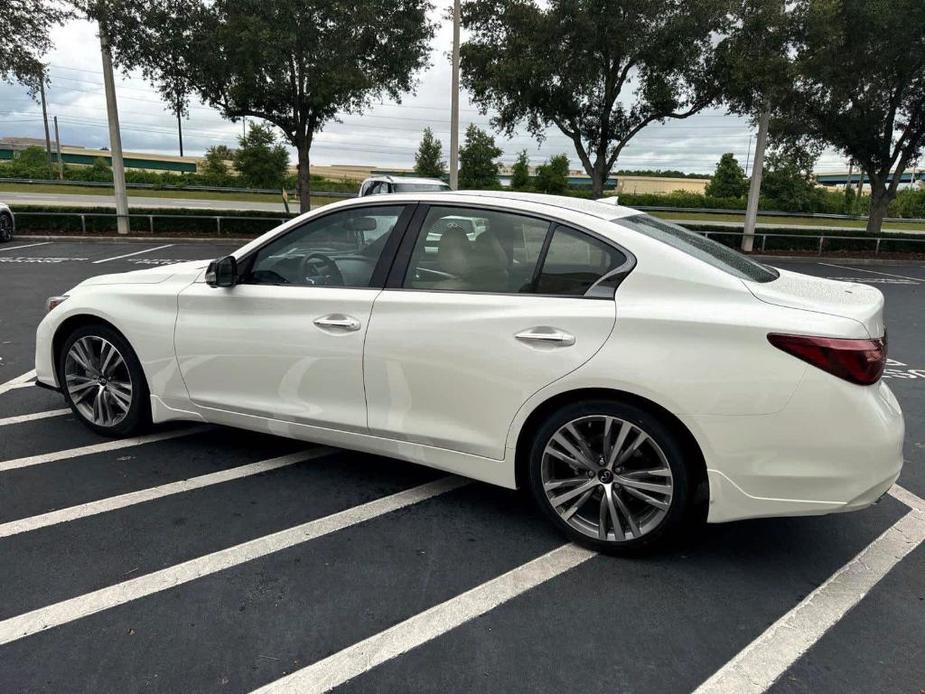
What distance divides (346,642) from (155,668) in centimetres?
63

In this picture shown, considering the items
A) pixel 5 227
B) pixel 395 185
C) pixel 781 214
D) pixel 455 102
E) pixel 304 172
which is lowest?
pixel 781 214

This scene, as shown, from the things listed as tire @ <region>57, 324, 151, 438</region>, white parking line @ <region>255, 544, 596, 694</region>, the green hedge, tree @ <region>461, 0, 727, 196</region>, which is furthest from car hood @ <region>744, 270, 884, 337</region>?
the green hedge

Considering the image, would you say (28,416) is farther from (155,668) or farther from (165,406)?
(155,668)

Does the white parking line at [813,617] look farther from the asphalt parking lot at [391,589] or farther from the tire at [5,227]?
the tire at [5,227]

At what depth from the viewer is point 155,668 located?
2.23m

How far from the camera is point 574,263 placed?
119 inches

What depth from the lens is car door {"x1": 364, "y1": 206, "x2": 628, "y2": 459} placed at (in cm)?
292

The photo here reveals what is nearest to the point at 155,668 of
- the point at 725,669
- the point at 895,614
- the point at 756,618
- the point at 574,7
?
the point at 725,669

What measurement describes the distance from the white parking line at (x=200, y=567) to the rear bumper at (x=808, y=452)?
1550 millimetres

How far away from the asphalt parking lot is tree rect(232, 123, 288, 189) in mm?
33813

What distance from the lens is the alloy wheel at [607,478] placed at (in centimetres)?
283

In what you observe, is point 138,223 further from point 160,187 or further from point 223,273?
point 160,187

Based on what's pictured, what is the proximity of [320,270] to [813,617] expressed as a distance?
2.78 metres

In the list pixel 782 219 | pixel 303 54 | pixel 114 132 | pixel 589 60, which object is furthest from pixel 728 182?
pixel 114 132
